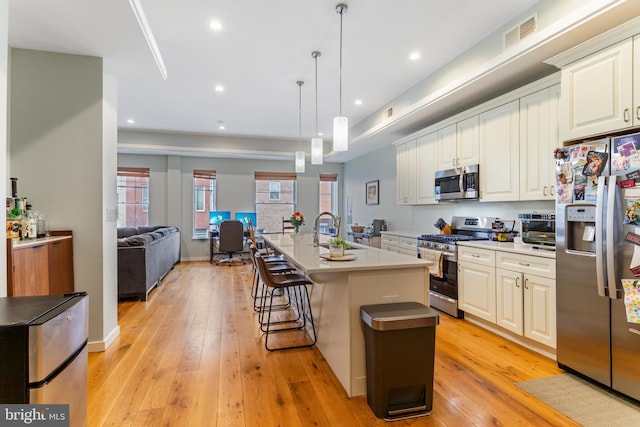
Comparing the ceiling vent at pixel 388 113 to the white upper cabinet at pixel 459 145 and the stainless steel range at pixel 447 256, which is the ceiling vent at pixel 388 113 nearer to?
the white upper cabinet at pixel 459 145

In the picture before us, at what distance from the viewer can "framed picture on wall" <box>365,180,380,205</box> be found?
6655 mm

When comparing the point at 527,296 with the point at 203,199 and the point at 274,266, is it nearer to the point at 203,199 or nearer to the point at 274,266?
the point at 274,266

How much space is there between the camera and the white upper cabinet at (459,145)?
11.9 feet

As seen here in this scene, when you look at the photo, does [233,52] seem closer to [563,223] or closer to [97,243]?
[97,243]

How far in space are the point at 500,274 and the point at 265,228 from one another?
606 centimetres

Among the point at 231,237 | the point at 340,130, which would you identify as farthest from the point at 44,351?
the point at 231,237

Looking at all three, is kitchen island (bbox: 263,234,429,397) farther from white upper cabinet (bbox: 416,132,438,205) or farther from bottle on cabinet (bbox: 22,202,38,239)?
white upper cabinet (bbox: 416,132,438,205)

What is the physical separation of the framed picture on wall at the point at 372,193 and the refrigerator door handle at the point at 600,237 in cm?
464

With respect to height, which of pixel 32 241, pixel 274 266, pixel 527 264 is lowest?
pixel 274 266

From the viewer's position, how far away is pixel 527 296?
8.81 ft

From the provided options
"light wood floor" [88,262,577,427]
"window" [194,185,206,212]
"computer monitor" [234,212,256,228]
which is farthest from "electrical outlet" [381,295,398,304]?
"window" [194,185,206,212]

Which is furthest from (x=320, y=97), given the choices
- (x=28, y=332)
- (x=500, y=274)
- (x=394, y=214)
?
(x=28, y=332)

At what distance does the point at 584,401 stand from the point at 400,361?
1211 millimetres

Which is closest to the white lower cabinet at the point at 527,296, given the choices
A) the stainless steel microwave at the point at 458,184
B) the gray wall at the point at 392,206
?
the gray wall at the point at 392,206
